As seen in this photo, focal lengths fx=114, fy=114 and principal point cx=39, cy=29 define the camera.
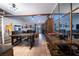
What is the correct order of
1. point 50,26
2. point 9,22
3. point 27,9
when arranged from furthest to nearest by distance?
point 50,26, point 27,9, point 9,22

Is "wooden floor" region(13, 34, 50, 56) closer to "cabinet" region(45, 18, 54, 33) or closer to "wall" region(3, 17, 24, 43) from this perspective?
"wall" region(3, 17, 24, 43)

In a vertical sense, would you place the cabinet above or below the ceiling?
below

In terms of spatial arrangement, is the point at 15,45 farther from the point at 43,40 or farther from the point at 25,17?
the point at 43,40

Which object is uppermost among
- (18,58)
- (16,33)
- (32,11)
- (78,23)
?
(32,11)

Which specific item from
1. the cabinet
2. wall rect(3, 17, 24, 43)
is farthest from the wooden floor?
the cabinet

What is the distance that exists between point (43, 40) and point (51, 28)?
3.26 ft

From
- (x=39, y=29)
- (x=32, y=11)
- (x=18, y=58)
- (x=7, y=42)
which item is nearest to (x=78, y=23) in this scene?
(x=39, y=29)

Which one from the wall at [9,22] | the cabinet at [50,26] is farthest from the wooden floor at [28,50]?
the cabinet at [50,26]

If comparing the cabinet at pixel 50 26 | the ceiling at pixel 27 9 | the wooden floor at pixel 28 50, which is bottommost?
the wooden floor at pixel 28 50

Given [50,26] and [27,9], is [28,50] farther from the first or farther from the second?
[50,26]

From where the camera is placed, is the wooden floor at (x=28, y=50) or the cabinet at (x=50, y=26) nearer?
the wooden floor at (x=28, y=50)

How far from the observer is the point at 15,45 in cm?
246

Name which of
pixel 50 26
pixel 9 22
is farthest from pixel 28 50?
pixel 50 26

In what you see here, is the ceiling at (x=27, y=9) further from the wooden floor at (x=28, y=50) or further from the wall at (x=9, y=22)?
the wooden floor at (x=28, y=50)
